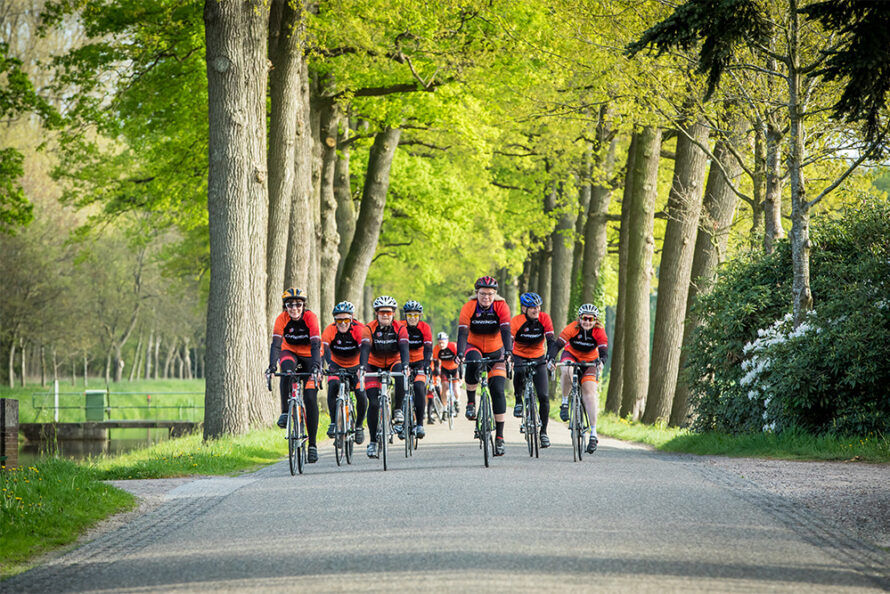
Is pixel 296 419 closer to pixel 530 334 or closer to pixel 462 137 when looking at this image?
pixel 530 334

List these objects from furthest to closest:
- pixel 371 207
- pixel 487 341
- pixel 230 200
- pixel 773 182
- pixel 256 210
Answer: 1. pixel 371 207
2. pixel 256 210
3. pixel 230 200
4. pixel 773 182
5. pixel 487 341

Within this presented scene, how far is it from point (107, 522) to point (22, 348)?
44.8 meters

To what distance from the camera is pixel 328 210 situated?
28.7 metres

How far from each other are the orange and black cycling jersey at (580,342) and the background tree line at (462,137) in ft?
10.8

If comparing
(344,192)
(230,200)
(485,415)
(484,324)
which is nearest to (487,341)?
(484,324)

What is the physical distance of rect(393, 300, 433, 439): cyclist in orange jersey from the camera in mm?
15023

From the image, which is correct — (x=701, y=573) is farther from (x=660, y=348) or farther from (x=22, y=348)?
(x=22, y=348)

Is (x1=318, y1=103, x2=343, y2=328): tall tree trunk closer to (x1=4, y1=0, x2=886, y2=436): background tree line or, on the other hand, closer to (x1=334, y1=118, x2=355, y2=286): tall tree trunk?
(x1=4, y1=0, x2=886, y2=436): background tree line

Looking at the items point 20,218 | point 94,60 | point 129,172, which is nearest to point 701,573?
point 94,60

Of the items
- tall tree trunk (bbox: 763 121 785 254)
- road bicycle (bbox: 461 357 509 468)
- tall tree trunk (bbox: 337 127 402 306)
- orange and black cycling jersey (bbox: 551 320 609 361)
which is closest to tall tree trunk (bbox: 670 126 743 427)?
tall tree trunk (bbox: 763 121 785 254)

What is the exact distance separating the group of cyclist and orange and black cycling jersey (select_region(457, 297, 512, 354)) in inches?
0.5

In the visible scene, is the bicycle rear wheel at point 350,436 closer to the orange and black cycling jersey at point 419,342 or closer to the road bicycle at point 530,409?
the orange and black cycling jersey at point 419,342

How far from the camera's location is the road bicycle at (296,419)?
13.1 m

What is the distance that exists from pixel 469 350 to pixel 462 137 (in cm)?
1447
